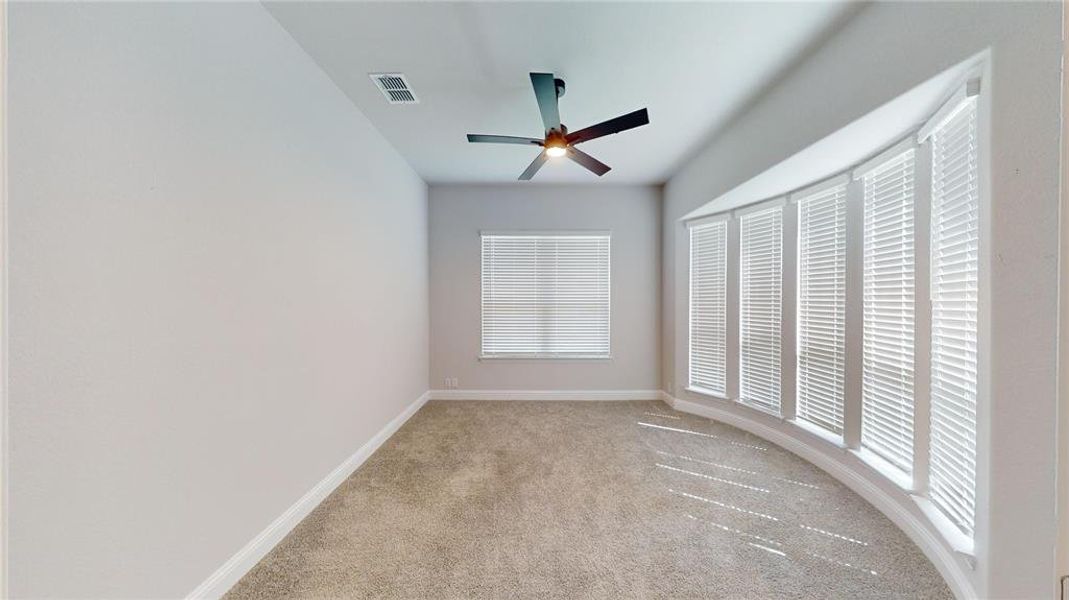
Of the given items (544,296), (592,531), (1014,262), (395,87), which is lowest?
(592,531)

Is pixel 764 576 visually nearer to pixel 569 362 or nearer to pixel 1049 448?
pixel 1049 448

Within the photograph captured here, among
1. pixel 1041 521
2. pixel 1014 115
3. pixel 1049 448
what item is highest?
pixel 1014 115

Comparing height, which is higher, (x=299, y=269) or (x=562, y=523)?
(x=299, y=269)

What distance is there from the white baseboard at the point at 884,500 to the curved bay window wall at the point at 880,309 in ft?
0.39

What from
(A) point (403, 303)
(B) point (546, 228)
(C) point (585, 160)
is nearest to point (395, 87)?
(C) point (585, 160)

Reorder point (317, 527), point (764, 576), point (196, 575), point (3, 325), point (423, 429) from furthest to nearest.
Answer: point (423, 429), point (317, 527), point (764, 576), point (196, 575), point (3, 325)

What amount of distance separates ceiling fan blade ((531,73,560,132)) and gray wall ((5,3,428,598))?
4.36ft

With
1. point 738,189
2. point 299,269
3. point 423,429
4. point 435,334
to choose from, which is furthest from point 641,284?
point 299,269

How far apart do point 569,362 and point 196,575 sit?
3.57m

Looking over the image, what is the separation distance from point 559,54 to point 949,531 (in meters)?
3.01

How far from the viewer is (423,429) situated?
11.6ft

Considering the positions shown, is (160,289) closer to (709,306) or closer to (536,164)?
(536,164)

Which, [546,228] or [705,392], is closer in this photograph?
[705,392]

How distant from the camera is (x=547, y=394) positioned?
14.9ft
